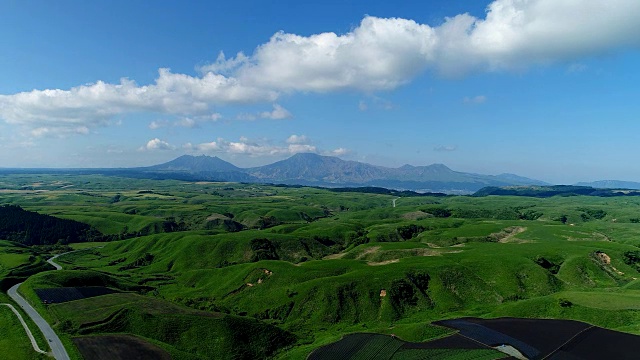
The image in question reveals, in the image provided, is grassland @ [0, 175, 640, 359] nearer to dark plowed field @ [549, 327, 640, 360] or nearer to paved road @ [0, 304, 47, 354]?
paved road @ [0, 304, 47, 354]

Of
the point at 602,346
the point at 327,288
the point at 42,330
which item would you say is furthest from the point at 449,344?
the point at 42,330

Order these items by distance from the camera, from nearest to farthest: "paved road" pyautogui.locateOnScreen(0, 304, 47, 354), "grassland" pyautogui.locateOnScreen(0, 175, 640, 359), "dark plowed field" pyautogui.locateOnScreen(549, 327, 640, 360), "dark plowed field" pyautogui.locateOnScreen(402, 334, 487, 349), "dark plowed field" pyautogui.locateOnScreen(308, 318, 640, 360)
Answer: "dark plowed field" pyautogui.locateOnScreen(549, 327, 640, 360) → "dark plowed field" pyautogui.locateOnScreen(308, 318, 640, 360) → "paved road" pyautogui.locateOnScreen(0, 304, 47, 354) → "dark plowed field" pyautogui.locateOnScreen(402, 334, 487, 349) → "grassland" pyautogui.locateOnScreen(0, 175, 640, 359)

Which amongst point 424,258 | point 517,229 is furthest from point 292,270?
point 517,229

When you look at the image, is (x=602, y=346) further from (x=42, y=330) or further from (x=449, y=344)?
(x=42, y=330)

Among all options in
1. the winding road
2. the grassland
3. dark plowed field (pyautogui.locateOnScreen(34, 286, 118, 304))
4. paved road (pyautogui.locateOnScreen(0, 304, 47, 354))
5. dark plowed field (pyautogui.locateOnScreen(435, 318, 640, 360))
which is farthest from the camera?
dark plowed field (pyautogui.locateOnScreen(34, 286, 118, 304))

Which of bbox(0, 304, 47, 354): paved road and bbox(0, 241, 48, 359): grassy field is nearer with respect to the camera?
bbox(0, 241, 48, 359): grassy field

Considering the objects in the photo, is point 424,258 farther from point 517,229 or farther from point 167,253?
point 167,253

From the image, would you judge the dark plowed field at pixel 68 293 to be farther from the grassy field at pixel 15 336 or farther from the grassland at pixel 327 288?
the grassy field at pixel 15 336

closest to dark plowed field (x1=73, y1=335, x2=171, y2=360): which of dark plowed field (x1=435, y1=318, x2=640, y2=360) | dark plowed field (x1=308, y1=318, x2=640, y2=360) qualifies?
dark plowed field (x1=308, y1=318, x2=640, y2=360)
